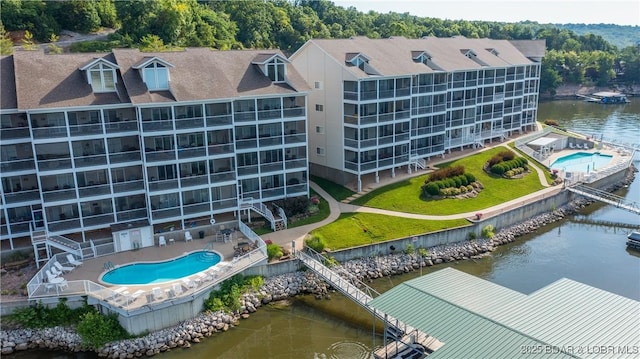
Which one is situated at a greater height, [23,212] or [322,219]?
[23,212]

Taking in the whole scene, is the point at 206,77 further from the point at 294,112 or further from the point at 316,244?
the point at 316,244

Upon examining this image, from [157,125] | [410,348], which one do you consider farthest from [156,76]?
[410,348]

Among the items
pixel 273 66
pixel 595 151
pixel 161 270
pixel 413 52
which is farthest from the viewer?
pixel 595 151

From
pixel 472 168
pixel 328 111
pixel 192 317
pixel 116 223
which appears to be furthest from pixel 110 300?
pixel 472 168

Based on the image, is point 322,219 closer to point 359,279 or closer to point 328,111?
point 359,279

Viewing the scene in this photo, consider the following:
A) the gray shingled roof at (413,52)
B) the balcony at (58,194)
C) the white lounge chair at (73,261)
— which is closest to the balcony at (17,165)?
the balcony at (58,194)

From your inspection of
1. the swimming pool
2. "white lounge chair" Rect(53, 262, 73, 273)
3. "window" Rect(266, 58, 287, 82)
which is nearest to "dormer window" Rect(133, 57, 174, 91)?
"window" Rect(266, 58, 287, 82)

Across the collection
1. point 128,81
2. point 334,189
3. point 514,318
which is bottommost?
point 334,189
